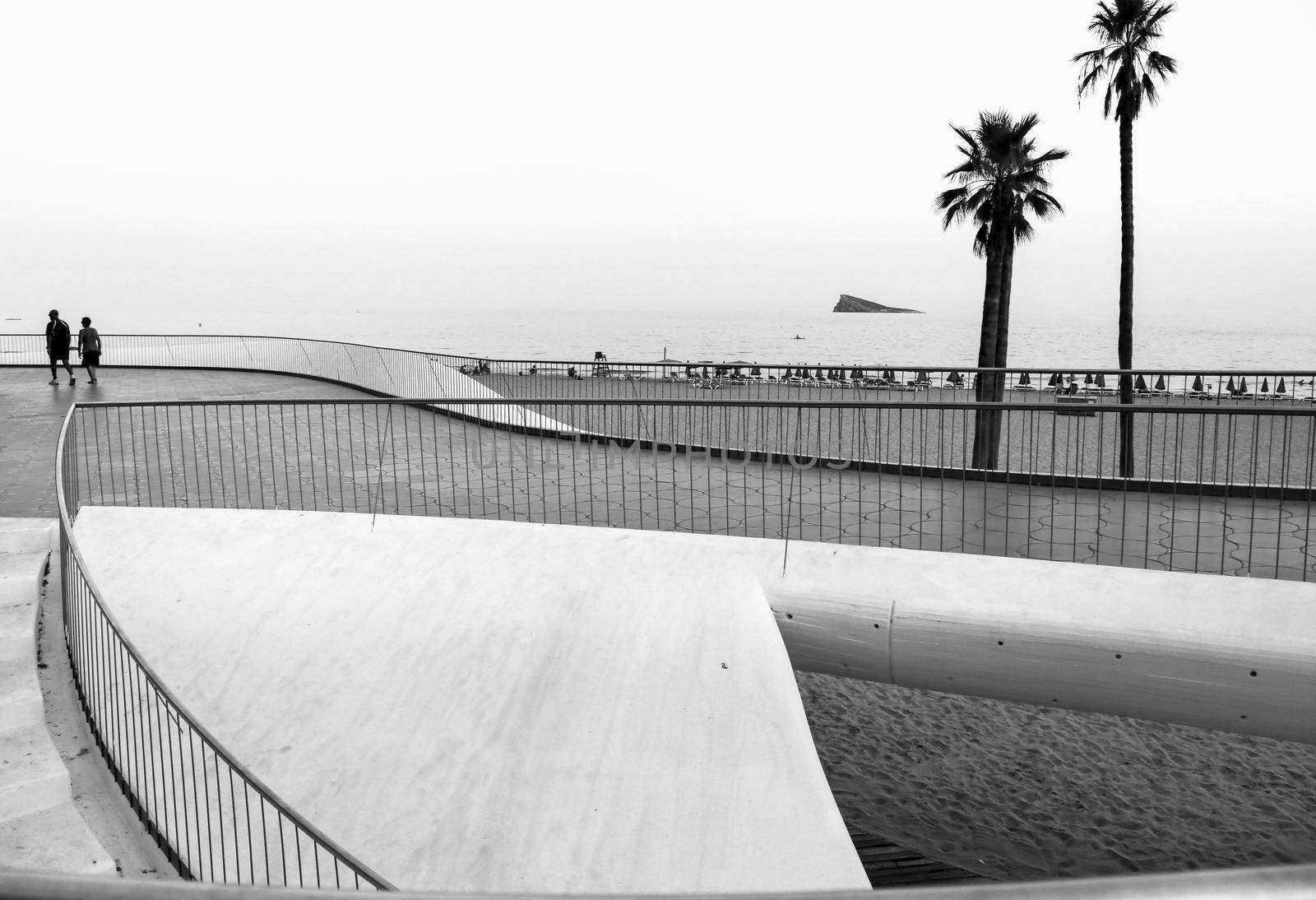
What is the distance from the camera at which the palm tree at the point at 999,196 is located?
24516 millimetres

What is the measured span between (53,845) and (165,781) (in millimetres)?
703

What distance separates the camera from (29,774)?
6277 millimetres

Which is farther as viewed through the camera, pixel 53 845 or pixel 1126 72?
pixel 1126 72

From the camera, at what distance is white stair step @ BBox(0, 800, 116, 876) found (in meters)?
5.63

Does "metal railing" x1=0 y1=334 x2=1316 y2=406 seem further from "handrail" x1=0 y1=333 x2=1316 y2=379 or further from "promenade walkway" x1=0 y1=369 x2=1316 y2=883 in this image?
"promenade walkway" x1=0 y1=369 x2=1316 y2=883

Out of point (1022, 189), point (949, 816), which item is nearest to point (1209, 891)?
point (949, 816)

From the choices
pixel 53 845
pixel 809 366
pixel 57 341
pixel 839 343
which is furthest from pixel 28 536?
pixel 839 343

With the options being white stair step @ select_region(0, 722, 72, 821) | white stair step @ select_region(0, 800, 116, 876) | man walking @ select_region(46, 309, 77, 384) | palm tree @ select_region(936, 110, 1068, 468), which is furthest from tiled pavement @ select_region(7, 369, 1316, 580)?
palm tree @ select_region(936, 110, 1068, 468)

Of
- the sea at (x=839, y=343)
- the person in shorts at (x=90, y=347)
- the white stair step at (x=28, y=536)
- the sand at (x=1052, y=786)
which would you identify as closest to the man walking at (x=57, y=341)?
the person in shorts at (x=90, y=347)

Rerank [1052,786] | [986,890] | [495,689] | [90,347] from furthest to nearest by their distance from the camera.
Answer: [90,347] < [1052,786] < [495,689] < [986,890]

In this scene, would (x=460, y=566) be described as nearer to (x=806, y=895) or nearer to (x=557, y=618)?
(x=557, y=618)

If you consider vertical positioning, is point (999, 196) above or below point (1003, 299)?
above

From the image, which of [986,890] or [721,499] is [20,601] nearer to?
[721,499]

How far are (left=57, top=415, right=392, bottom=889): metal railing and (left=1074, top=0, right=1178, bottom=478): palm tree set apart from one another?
20.9m
